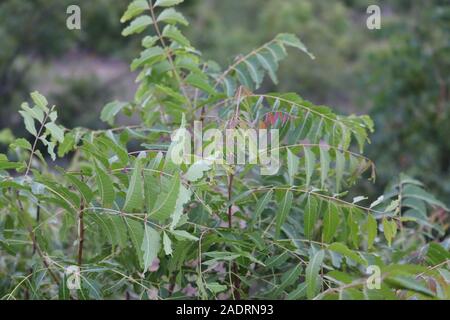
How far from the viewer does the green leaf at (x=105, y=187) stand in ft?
2.81

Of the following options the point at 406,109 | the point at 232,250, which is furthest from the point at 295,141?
the point at 406,109

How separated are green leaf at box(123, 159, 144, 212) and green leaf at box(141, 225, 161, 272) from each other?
0.04 meters

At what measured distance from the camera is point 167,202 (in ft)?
2.66

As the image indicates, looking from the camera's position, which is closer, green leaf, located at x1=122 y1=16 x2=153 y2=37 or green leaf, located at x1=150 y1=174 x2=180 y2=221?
green leaf, located at x1=150 y1=174 x2=180 y2=221

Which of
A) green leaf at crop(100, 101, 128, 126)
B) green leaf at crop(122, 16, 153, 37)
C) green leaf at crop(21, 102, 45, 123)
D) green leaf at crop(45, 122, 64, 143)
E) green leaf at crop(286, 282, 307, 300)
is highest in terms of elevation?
green leaf at crop(122, 16, 153, 37)

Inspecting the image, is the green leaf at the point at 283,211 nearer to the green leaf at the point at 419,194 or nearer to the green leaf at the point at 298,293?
the green leaf at the point at 298,293

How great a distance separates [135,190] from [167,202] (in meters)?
0.06

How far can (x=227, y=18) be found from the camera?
9.38 m

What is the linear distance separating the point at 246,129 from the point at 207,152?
0.27 feet

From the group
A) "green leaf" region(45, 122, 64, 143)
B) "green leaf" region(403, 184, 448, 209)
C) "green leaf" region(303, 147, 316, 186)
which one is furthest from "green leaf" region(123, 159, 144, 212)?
"green leaf" region(403, 184, 448, 209)

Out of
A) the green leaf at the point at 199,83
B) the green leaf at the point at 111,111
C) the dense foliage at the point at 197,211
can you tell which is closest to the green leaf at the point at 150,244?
the dense foliage at the point at 197,211

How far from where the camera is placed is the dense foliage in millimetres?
850

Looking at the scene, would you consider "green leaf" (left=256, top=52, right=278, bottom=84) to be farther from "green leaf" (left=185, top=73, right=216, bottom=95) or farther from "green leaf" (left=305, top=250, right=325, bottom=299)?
"green leaf" (left=305, top=250, right=325, bottom=299)

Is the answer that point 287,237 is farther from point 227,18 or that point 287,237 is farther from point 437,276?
point 227,18
